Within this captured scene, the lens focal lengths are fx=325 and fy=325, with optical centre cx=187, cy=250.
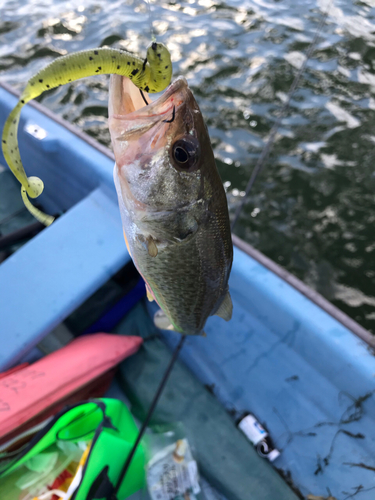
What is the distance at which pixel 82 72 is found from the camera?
1.89 ft

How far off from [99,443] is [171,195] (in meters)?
1.30

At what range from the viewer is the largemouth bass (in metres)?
0.89

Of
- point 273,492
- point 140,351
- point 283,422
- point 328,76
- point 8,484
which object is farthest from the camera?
point 328,76

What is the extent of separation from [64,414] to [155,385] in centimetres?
67

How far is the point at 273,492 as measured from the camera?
1.85m

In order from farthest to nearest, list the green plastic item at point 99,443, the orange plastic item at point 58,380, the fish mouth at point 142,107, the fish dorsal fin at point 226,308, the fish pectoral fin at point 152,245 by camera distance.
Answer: the orange plastic item at point 58,380 < the green plastic item at point 99,443 < the fish dorsal fin at point 226,308 < the fish pectoral fin at point 152,245 < the fish mouth at point 142,107

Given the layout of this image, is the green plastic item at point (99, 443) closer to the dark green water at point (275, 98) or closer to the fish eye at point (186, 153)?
the fish eye at point (186, 153)

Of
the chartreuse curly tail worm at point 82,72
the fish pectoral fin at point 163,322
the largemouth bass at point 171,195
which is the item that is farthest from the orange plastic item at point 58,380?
the chartreuse curly tail worm at point 82,72

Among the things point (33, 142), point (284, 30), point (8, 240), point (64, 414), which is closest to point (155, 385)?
point (64, 414)

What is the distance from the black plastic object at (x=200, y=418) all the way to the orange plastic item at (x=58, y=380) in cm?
17

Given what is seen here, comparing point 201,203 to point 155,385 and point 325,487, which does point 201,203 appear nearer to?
point 155,385

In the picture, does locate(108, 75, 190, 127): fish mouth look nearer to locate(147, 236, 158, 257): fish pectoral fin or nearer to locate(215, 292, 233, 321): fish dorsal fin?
locate(147, 236, 158, 257): fish pectoral fin

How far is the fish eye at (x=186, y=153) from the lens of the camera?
917mm

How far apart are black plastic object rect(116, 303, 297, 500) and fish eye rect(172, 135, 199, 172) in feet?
5.59
